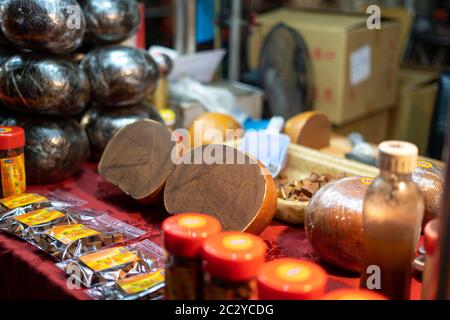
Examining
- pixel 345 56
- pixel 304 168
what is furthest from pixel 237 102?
pixel 304 168

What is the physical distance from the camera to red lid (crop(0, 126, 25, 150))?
1386 mm

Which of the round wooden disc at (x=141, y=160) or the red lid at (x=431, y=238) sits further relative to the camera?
the round wooden disc at (x=141, y=160)

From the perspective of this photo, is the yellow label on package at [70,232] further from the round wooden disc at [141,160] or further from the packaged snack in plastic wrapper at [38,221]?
the round wooden disc at [141,160]

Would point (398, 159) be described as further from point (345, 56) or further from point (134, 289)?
point (345, 56)

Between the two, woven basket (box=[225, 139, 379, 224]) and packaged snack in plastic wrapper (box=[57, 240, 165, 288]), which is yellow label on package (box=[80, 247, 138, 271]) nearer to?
packaged snack in plastic wrapper (box=[57, 240, 165, 288])

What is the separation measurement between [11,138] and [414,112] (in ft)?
7.92

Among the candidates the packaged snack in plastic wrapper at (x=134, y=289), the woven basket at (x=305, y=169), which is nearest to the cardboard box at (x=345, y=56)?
the woven basket at (x=305, y=169)

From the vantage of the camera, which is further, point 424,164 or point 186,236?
point 424,164

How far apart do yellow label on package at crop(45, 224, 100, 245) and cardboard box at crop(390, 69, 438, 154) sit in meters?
2.34

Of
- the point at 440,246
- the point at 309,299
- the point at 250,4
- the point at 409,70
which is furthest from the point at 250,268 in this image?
the point at 409,70

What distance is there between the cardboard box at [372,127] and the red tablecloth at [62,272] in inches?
60.9

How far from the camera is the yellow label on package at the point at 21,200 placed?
1376mm

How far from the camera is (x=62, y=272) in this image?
113 cm

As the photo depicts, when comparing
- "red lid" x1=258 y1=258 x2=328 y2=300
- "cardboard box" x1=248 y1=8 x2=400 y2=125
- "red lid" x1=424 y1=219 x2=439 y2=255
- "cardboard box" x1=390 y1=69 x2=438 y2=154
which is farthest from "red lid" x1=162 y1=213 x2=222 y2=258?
"cardboard box" x1=390 y1=69 x2=438 y2=154
